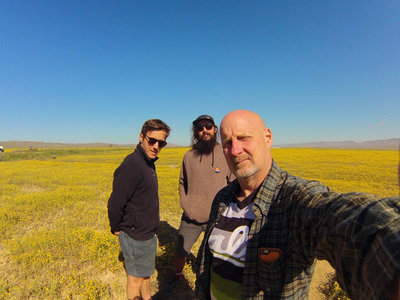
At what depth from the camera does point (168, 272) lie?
3.88m

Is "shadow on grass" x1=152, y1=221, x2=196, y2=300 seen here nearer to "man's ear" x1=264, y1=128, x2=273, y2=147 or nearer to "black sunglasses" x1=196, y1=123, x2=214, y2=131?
"black sunglasses" x1=196, y1=123, x2=214, y2=131

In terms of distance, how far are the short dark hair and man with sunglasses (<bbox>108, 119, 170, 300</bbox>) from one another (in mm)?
243

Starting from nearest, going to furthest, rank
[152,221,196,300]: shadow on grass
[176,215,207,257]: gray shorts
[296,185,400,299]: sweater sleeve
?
[296,185,400,299]: sweater sleeve → [176,215,207,257]: gray shorts → [152,221,196,300]: shadow on grass

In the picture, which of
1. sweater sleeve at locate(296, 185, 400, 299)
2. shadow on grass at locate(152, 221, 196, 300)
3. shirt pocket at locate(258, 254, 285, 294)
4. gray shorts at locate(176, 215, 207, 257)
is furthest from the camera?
shadow on grass at locate(152, 221, 196, 300)

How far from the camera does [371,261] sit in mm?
583

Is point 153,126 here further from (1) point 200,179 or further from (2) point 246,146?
(2) point 246,146

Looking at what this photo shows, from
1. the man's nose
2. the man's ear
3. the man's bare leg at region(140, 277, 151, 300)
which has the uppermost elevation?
the man's ear

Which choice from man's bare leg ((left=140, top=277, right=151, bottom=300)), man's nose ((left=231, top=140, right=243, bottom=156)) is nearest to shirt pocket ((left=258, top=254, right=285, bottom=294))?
man's nose ((left=231, top=140, right=243, bottom=156))

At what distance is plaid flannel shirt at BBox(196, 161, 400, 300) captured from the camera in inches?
22.6

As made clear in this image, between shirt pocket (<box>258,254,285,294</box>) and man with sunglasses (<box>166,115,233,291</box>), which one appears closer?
shirt pocket (<box>258,254,285,294</box>)

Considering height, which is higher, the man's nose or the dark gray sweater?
the man's nose

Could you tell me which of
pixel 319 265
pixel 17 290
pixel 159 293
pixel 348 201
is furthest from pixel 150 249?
pixel 319 265

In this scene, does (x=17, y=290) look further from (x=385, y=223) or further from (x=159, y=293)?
(x=385, y=223)

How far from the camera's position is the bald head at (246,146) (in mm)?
1361
